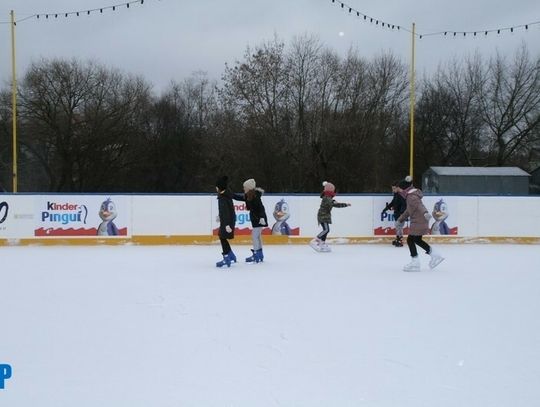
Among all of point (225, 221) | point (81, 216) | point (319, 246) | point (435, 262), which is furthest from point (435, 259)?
point (81, 216)

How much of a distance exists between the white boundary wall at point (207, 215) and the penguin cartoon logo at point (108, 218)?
0.09m

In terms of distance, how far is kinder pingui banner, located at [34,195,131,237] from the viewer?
13.2 meters

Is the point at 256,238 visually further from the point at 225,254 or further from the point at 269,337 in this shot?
the point at 269,337

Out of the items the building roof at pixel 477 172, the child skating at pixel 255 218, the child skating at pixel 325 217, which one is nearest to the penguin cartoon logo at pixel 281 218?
the child skating at pixel 325 217

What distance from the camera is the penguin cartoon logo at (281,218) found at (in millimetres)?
13859

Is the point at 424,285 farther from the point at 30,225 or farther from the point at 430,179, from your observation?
the point at 430,179

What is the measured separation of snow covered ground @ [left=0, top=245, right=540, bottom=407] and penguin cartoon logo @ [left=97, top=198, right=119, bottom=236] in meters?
4.02

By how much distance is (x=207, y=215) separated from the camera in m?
13.7

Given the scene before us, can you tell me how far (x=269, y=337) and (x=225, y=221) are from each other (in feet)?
15.7

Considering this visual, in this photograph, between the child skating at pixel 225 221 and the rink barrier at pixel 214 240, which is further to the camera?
the rink barrier at pixel 214 240

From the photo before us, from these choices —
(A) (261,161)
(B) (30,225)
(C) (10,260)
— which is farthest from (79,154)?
(C) (10,260)

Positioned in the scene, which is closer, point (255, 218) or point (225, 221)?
point (225, 221)

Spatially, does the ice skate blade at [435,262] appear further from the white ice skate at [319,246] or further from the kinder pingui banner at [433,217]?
the kinder pingui banner at [433,217]

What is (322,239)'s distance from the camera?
40.5 feet
